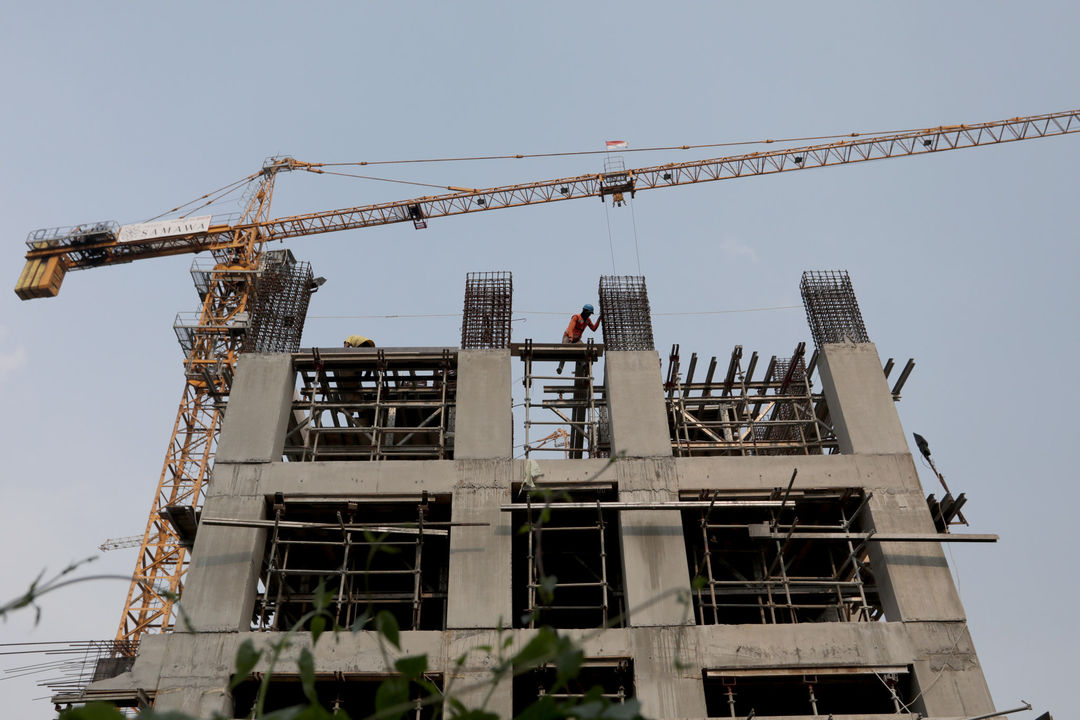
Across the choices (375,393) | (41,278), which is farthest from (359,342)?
(41,278)

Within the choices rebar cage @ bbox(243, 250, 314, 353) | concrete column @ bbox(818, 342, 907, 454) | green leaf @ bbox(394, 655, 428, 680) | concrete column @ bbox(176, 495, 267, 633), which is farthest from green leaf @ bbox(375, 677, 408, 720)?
rebar cage @ bbox(243, 250, 314, 353)

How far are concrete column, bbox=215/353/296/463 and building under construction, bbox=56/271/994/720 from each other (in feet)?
0.18

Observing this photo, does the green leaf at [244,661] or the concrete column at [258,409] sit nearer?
the green leaf at [244,661]

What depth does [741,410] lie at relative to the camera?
90.1 feet

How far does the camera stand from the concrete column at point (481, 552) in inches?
731

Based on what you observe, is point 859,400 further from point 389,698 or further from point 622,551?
point 389,698

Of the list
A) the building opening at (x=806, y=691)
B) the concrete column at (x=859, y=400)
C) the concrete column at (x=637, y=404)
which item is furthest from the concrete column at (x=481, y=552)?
the concrete column at (x=859, y=400)

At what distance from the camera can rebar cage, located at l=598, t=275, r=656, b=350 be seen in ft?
73.9

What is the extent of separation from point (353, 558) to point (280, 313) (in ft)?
20.1

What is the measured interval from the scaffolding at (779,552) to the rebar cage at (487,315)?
592 cm

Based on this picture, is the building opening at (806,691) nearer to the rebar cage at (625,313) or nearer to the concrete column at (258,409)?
the rebar cage at (625,313)

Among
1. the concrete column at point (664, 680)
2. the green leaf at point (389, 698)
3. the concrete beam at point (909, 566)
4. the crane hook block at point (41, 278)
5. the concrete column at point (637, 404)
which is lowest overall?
the green leaf at point (389, 698)

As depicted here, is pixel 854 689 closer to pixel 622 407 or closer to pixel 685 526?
pixel 685 526

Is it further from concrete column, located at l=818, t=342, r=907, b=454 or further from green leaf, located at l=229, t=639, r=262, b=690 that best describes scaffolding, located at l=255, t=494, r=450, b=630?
green leaf, located at l=229, t=639, r=262, b=690
